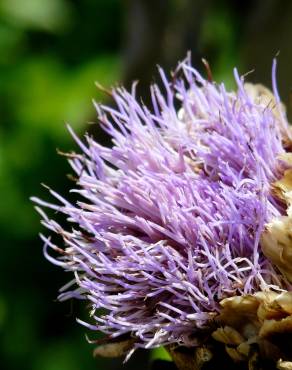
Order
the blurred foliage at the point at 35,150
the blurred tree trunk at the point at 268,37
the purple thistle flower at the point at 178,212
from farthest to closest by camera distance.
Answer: the blurred foliage at the point at 35,150
the blurred tree trunk at the point at 268,37
the purple thistle flower at the point at 178,212

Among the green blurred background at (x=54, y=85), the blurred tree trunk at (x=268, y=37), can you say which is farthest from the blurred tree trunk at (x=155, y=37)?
the blurred tree trunk at (x=268, y=37)

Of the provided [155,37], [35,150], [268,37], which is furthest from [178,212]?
[35,150]

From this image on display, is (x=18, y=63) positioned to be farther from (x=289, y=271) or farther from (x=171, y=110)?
(x=289, y=271)

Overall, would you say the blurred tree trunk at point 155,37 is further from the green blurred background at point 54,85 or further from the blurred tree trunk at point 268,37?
the blurred tree trunk at point 268,37

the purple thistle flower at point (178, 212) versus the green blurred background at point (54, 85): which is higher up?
the green blurred background at point (54, 85)

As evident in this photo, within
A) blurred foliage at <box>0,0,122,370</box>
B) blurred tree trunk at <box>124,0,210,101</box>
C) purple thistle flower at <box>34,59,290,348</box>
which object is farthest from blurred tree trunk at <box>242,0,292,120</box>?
purple thistle flower at <box>34,59,290,348</box>

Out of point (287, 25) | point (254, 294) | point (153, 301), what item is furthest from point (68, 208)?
point (287, 25)
